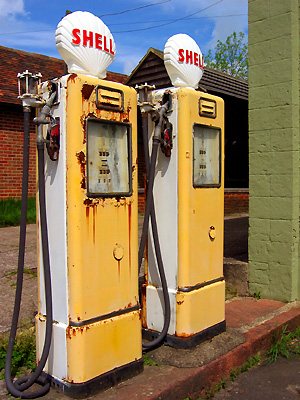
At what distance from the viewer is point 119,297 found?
2990 mm

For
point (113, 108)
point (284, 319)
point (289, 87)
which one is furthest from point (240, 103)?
point (113, 108)

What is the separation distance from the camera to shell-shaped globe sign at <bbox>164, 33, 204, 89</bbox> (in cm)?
347

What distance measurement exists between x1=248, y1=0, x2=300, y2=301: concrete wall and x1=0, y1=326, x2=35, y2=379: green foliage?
2629 millimetres

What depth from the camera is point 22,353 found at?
129 inches

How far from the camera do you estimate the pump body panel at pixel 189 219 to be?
11.4 ft

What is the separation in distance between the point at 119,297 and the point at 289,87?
304 cm

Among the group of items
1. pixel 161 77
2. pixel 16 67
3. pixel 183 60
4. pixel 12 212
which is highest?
pixel 16 67

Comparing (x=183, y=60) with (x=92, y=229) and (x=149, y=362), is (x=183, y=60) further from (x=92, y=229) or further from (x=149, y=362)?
(x=149, y=362)

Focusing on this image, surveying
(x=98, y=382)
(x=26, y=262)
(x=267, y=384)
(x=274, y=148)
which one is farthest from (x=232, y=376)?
(x=26, y=262)

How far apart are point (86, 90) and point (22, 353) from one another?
1989mm

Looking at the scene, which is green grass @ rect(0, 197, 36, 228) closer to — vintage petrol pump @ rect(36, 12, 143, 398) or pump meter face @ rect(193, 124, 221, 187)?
pump meter face @ rect(193, 124, 221, 187)

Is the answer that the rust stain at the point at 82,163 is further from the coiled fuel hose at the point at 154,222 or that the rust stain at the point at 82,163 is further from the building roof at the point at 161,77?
the building roof at the point at 161,77

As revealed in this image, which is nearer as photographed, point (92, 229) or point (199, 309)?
point (92, 229)

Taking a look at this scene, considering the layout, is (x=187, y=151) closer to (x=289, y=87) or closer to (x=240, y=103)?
(x=289, y=87)
